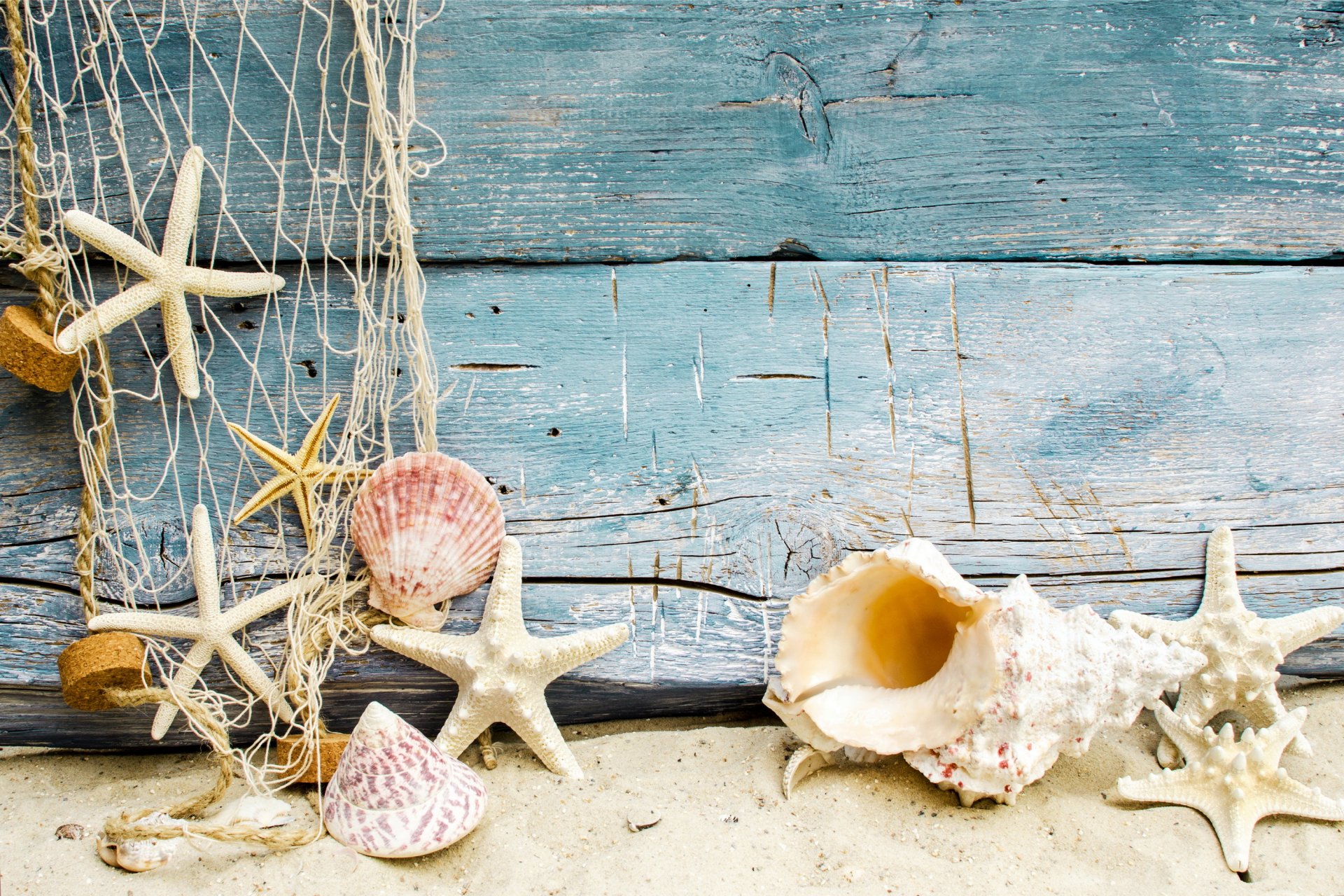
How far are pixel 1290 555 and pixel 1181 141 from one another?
101cm

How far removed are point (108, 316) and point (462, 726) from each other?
108 centimetres

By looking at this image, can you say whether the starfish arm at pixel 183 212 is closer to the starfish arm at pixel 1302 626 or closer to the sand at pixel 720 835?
the sand at pixel 720 835

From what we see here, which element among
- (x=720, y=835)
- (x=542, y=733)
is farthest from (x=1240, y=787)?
(x=542, y=733)

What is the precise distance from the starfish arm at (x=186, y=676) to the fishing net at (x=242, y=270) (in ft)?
0.13

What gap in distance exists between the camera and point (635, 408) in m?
1.88

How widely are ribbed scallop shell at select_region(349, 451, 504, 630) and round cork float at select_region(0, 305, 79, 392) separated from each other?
0.62 m

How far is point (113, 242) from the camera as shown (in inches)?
62.9

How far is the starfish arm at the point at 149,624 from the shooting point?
5.44 feet

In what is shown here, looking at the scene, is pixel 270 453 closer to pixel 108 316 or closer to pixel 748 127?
pixel 108 316

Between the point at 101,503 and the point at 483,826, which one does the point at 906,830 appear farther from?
the point at 101,503

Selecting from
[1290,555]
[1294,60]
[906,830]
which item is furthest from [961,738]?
[1294,60]

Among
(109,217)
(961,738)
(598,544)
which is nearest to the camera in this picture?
(961,738)

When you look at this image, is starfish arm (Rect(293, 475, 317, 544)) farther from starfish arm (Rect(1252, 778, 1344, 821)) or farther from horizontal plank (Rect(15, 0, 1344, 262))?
starfish arm (Rect(1252, 778, 1344, 821))

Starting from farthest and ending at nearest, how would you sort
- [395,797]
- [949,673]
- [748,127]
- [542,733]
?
[748,127] → [542,733] → [949,673] → [395,797]
